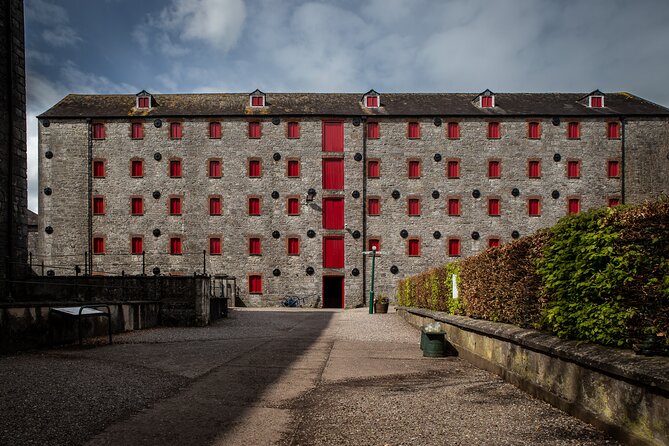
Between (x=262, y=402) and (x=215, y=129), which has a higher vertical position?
(x=215, y=129)

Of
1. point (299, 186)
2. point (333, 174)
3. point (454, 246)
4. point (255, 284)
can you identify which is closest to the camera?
point (255, 284)

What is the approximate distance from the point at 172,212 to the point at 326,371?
32.7 m

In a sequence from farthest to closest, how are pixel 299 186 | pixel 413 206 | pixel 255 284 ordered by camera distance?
pixel 299 186 → pixel 413 206 → pixel 255 284

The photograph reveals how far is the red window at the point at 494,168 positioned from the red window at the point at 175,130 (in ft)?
76.6

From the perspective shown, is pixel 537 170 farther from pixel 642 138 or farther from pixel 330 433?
pixel 330 433

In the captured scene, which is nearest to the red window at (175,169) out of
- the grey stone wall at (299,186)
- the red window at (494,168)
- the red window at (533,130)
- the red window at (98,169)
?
the grey stone wall at (299,186)

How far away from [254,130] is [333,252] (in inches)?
430

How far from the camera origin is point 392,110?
40625mm

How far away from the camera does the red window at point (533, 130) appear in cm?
3997

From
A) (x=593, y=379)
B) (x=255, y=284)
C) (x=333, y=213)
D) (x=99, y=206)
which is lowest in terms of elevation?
(x=255, y=284)

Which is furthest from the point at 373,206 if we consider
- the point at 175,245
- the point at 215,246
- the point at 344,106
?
the point at 175,245

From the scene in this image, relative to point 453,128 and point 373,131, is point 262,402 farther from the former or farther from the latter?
point 453,128

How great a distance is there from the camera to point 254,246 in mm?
39281

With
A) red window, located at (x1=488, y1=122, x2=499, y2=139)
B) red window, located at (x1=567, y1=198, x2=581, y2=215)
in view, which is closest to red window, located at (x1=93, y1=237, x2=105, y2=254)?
red window, located at (x1=488, y1=122, x2=499, y2=139)
